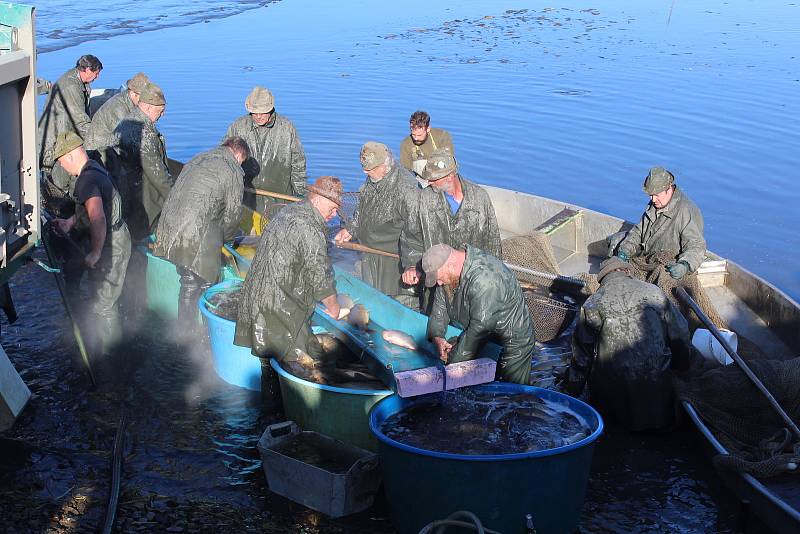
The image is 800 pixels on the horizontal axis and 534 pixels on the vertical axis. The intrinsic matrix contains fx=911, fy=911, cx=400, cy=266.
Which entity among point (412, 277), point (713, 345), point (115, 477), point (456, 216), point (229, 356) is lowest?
point (115, 477)

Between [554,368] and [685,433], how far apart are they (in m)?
1.60

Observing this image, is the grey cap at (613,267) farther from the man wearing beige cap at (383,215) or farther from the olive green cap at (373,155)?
the olive green cap at (373,155)

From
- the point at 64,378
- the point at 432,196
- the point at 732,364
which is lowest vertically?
the point at 64,378

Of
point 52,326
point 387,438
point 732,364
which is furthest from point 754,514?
point 52,326

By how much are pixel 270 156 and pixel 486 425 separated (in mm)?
6032

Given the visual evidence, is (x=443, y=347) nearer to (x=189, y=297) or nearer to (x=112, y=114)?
(x=189, y=297)

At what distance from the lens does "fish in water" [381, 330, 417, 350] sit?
757 cm

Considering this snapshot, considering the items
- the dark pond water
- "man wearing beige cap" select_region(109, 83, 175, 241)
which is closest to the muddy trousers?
the dark pond water

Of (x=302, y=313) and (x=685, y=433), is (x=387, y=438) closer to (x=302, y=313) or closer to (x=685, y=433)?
(x=302, y=313)

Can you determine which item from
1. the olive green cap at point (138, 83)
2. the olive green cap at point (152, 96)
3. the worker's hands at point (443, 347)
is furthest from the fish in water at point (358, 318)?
the olive green cap at point (138, 83)

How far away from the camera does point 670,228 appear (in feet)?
31.3

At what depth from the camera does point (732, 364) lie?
26.0 ft

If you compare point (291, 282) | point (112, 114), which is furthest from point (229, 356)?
point (112, 114)

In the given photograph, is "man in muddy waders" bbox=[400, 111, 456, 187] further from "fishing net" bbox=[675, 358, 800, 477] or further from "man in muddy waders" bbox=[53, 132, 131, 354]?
"fishing net" bbox=[675, 358, 800, 477]
